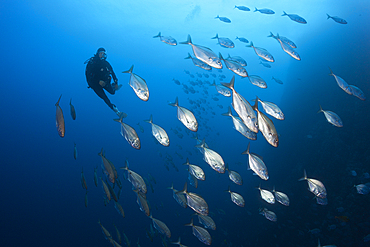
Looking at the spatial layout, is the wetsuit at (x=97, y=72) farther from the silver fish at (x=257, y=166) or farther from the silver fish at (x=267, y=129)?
the silver fish at (x=267, y=129)

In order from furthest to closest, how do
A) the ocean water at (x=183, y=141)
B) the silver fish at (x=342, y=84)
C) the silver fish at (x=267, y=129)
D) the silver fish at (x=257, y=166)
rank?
the ocean water at (x=183, y=141)
the silver fish at (x=342, y=84)
the silver fish at (x=257, y=166)
the silver fish at (x=267, y=129)

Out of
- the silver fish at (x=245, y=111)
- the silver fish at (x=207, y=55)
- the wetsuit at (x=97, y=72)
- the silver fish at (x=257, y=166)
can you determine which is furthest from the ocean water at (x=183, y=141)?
the wetsuit at (x=97, y=72)

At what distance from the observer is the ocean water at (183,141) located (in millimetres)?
8078

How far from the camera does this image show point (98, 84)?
4.93 metres

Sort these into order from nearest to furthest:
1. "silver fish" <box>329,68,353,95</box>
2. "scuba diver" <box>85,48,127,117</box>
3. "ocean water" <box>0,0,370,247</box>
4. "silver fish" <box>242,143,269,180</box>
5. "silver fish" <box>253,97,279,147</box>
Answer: "silver fish" <box>253,97,279,147</box> < "silver fish" <box>242,143,269,180</box> < "silver fish" <box>329,68,353,95</box> < "scuba diver" <box>85,48,127,117</box> < "ocean water" <box>0,0,370,247</box>

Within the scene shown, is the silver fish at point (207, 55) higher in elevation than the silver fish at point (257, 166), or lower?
higher

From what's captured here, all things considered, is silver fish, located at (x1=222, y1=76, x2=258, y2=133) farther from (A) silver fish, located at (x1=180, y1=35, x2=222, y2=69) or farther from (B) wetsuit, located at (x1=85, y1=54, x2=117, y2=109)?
(B) wetsuit, located at (x1=85, y1=54, x2=117, y2=109)

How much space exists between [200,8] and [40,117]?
141ft

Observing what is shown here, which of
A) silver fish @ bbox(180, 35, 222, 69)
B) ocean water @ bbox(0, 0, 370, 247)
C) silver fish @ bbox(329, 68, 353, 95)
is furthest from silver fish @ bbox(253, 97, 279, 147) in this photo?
silver fish @ bbox(329, 68, 353, 95)

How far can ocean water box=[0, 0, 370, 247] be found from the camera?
808cm

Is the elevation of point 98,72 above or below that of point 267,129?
above

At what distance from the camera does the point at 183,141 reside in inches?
1555

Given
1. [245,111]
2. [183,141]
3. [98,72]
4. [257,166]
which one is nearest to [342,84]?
[257,166]

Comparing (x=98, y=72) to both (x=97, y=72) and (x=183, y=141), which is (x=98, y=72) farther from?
(x=183, y=141)
